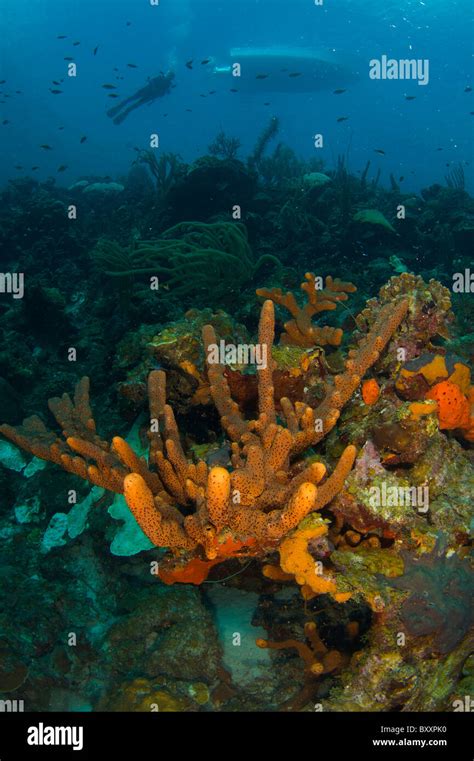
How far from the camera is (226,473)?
2277 mm

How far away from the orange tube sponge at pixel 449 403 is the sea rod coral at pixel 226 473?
0.57m

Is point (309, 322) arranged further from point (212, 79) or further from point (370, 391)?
point (212, 79)

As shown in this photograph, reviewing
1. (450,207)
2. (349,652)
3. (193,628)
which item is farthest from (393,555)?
(450,207)

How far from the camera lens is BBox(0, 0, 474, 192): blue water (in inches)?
2665

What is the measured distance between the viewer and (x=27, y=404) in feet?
20.6

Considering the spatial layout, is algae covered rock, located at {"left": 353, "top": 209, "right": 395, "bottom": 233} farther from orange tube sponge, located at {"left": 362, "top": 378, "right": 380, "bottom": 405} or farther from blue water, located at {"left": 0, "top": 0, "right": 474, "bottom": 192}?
blue water, located at {"left": 0, "top": 0, "right": 474, "bottom": 192}

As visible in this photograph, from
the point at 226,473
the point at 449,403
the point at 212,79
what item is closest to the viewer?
the point at 226,473

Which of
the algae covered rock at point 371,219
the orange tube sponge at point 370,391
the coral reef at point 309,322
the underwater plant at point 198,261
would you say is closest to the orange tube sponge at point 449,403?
the orange tube sponge at point 370,391

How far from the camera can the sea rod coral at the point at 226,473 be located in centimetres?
248

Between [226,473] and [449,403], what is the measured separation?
2.02 metres

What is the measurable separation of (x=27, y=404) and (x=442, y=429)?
535cm

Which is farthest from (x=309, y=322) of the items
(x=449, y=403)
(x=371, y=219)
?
(x=371, y=219)

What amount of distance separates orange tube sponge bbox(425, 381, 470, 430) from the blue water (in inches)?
1995
